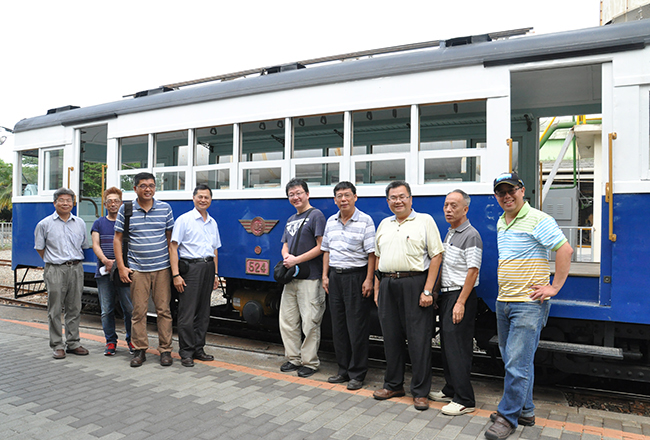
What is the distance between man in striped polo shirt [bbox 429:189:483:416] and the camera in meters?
3.95

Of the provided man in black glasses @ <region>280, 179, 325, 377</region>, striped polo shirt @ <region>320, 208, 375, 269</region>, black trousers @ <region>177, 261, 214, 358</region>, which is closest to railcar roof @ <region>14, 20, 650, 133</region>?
man in black glasses @ <region>280, 179, 325, 377</region>

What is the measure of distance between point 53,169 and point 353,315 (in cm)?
606

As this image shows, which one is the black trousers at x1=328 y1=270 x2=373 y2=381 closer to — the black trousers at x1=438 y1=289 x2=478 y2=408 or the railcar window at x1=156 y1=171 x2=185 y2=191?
the black trousers at x1=438 y1=289 x2=478 y2=408

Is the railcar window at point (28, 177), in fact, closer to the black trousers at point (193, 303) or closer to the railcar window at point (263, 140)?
the railcar window at point (263, 140)

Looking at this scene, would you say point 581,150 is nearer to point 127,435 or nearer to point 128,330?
point 128,330

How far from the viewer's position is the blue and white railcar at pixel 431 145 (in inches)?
163

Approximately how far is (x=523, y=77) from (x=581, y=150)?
767 centimetres

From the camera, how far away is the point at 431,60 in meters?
4.87

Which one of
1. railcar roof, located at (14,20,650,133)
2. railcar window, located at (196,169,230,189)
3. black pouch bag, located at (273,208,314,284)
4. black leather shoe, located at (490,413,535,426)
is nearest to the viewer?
black leather shoe, located at (490,413,535,426)

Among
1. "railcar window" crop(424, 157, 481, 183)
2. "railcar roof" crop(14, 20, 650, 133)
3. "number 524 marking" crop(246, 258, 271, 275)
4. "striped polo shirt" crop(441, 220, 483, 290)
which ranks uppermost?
"railcar roof" crop(14, 20, 650, 133)

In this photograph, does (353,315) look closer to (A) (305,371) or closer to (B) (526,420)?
(A) (305,371)

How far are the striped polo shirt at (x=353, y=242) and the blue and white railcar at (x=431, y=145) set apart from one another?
0.46 m

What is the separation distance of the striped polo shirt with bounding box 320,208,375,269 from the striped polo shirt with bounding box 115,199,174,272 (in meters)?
1.95

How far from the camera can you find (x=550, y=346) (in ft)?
13.6
